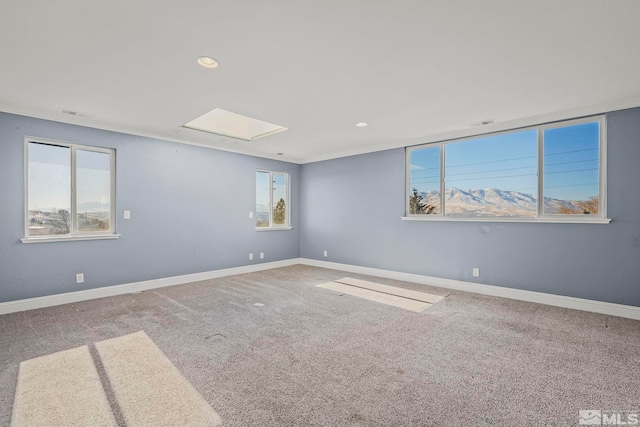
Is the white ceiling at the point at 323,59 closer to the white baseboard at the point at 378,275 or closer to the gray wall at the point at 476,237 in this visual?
the gray wall at the point at 476,237

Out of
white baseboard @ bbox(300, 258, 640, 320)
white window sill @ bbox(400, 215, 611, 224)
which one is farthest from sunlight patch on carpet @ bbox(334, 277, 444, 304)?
white window sill @ bbox(400, 215, 611, 224)

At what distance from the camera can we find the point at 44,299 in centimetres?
372

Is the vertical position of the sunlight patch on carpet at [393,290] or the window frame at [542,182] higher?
the window frame at [542,182]

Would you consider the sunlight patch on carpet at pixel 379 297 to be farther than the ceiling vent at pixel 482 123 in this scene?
No

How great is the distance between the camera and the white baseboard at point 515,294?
135 inches

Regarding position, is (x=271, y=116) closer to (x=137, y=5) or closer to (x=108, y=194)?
(x=137, y=5)

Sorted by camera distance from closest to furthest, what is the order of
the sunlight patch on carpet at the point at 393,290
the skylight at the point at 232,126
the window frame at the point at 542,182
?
1. the window frame at the point at 542,182
2. the sunlight patch on carpet at the point at 393,290
3. the skylight at the point at 232,126

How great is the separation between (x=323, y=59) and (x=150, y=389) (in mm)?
2727

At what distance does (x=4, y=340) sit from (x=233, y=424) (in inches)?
104

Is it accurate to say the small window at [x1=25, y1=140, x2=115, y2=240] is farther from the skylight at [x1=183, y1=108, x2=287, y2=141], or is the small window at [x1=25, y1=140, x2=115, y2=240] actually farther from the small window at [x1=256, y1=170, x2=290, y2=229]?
the small window at [x1=256, y1=170, x2=290, y2=229]

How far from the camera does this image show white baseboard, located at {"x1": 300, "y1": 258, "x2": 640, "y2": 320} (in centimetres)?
344

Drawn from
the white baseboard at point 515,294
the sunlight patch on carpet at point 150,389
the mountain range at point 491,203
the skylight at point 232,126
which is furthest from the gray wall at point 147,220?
the mountain range at point 491,203

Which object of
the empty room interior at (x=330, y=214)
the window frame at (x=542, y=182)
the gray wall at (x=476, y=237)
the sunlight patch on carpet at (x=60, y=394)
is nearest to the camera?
the sunlight patch on carpet at (x=60, y=394)

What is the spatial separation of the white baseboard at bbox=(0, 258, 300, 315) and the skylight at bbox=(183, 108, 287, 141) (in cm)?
242
